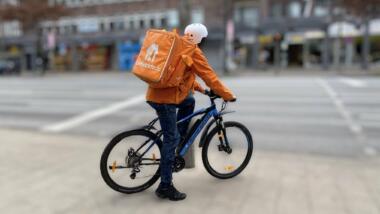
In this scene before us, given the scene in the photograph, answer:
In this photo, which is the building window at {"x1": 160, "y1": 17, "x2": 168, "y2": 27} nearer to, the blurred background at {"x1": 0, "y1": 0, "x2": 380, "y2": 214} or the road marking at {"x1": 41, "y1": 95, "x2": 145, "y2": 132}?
the blurred background at {"x1": 0, "y1": 0, "x2": 380, "y2": 214}

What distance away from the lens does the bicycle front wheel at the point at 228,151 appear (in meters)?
4.89

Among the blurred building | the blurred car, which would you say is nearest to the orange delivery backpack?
the blurred building

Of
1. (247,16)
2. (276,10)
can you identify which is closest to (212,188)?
(276,10)

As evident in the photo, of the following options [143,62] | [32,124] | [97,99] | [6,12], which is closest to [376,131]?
[143,62]

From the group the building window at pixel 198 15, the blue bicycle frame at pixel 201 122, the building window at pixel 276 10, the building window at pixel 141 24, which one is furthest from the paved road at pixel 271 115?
the building window at pixel 141 24

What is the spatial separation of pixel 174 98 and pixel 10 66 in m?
40.3

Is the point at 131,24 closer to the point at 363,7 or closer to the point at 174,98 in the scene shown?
the point at 363,7

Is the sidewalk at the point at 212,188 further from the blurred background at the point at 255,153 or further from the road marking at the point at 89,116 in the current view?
the road marking at the point at 89,116

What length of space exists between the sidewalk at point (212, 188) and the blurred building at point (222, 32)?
24.9 metres

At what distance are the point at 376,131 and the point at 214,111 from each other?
17.5 feet

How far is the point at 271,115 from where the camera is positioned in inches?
424

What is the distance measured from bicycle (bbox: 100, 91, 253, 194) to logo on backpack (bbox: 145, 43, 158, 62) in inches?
31.1

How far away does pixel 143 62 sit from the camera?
4031 millimetres

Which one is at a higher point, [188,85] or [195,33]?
[195,33]
